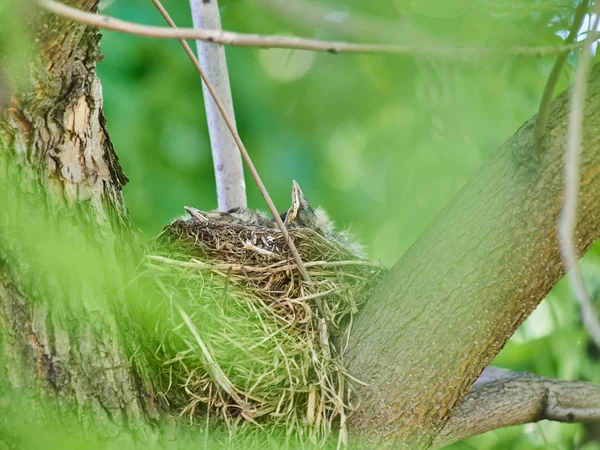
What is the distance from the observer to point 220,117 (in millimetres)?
3711

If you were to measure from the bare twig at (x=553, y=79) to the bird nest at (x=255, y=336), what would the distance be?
0.93m

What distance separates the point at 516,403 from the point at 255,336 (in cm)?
133

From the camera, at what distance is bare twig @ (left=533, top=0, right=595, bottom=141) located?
64.9 inches

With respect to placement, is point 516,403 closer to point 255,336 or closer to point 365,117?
point 255,336

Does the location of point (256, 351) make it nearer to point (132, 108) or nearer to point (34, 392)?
point (34, 392)

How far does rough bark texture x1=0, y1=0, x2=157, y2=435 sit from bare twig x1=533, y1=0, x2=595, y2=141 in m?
1.14

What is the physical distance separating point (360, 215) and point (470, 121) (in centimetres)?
194

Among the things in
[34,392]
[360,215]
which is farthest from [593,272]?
[34,392]

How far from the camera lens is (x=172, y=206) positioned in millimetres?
4781

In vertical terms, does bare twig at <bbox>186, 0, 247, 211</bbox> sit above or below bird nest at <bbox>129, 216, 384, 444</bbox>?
above

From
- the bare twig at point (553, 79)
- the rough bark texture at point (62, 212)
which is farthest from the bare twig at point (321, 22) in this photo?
the rough bark texture at point (62, 212)

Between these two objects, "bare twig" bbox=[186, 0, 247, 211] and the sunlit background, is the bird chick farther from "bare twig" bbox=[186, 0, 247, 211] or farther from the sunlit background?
"bare twig" bbox=[186, 0, 247, 211]

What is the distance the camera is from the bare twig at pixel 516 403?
3.13m

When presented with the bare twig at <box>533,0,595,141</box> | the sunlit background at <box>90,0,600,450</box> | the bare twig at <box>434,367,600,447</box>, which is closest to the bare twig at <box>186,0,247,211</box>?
the sunlit background at <box>90,0,600,450</box>
